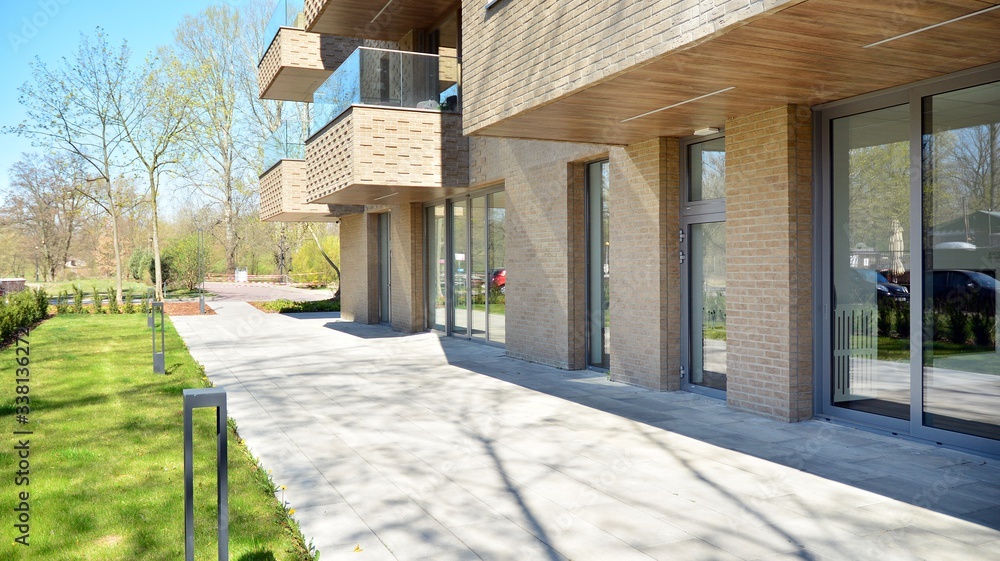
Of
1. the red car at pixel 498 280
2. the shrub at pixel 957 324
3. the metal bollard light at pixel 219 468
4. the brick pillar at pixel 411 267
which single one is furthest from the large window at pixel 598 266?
the metal bollard light at pixel 219 468

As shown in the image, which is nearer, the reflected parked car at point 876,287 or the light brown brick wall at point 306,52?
the reflected parked car at point 876,287

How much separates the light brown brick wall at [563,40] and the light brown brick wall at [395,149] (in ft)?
10.9

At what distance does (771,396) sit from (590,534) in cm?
378

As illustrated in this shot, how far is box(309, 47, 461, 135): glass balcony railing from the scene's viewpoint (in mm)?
12438

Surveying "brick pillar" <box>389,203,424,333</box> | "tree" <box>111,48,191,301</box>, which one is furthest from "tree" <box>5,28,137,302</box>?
"brick pillar" <box>389,203,424,333</box>

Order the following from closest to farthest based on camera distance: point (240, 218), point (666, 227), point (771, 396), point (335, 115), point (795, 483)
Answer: point (795, 483) < point (771, 396) < point (666, 227) < point (335, 115) < point (240, 218)

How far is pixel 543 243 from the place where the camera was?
38.1 feet

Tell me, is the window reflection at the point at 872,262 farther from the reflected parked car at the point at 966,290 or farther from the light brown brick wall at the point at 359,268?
the light brown brick wall at the point at 359,268

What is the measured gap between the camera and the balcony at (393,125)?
12.3 meters

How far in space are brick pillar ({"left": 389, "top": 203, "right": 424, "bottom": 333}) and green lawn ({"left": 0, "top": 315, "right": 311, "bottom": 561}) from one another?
22.7 feet

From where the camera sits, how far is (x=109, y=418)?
25.4 ft

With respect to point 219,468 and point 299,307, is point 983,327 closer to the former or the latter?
Result: point 219,468

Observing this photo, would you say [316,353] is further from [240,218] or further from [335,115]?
[240,218]

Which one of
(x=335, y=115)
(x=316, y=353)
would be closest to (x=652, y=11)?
(x=335, y=115)
